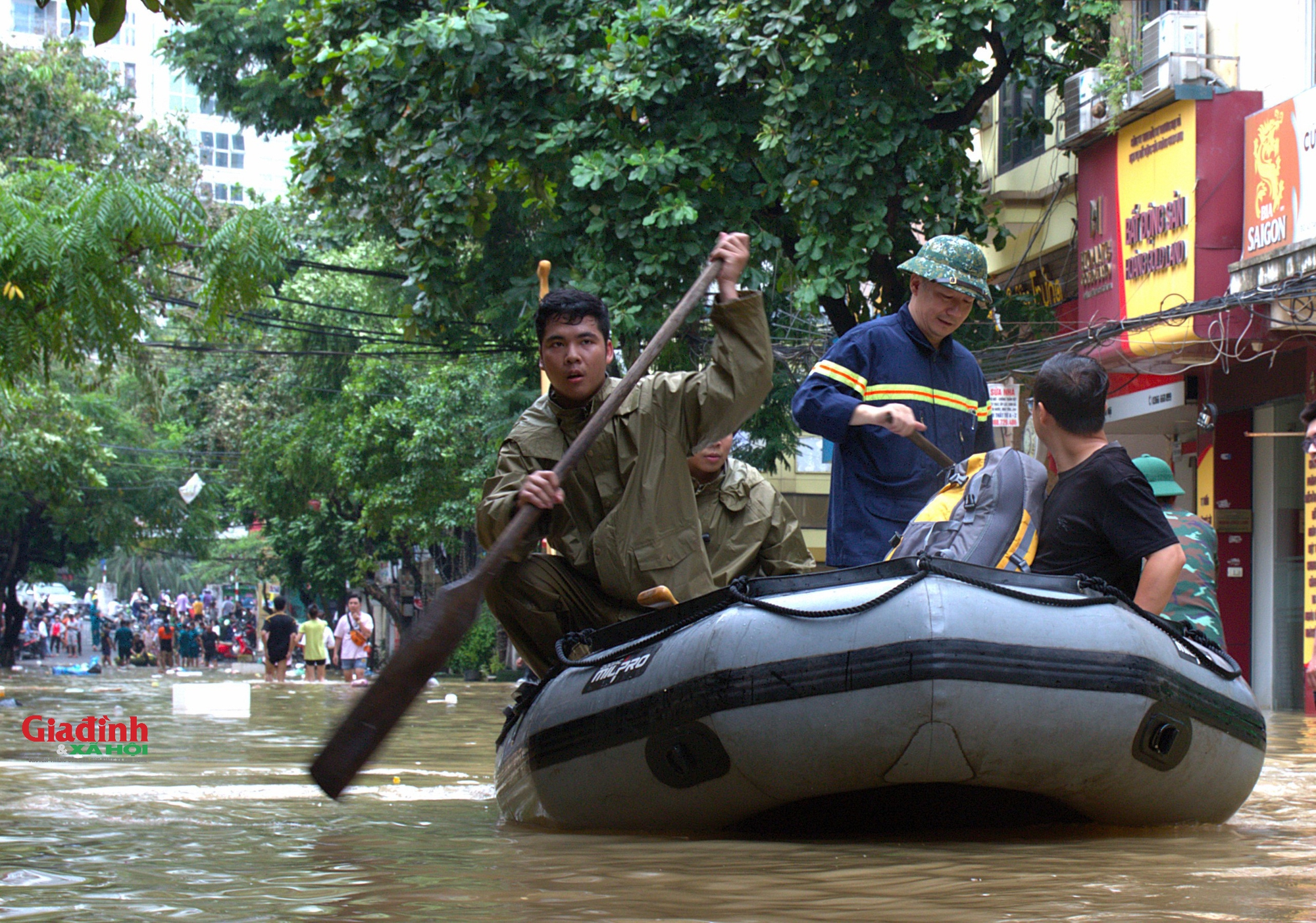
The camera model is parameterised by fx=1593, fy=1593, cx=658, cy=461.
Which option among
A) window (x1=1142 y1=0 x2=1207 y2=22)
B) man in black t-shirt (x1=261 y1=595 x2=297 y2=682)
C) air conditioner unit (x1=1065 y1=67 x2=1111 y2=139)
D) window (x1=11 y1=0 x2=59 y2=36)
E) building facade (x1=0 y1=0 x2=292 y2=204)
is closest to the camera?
window (x1=1142 y1=0 x2=1207 y2=22)

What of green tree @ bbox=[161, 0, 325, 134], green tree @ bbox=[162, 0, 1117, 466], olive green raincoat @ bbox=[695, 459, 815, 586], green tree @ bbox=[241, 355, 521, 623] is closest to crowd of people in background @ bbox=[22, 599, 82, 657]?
green tree @ bbox=[241, 355, 521, 623]

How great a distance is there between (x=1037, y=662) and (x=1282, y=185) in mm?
10125

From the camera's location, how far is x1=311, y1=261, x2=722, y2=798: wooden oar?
4504mm

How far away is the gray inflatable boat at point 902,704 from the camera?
4121 mm

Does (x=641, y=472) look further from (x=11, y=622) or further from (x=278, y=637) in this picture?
(x=11, y=622)

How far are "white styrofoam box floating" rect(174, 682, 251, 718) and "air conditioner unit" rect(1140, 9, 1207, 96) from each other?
9.84 m

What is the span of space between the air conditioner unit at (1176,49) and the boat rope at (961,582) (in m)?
10.3

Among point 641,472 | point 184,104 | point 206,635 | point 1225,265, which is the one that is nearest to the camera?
point 641,472

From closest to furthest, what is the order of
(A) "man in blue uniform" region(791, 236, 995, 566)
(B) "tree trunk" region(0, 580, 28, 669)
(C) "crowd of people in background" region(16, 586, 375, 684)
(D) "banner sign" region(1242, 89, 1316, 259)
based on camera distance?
(A) "man in blue uniform" region(791, 236, 995, 566) → (D) "banner sign" region(1242, 89, 1316, 259) → (C) "crowd of people in background" region(16, 586, 375, 684) → (B) "tree trunk" region(0, 580, 28, 669)

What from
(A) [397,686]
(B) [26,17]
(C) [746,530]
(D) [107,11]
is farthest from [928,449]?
(B) [26,17]

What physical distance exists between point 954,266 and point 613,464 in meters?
1.28

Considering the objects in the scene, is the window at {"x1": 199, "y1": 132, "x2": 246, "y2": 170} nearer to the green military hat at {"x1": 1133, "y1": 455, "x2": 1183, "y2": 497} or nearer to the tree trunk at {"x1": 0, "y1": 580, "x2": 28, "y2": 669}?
the tree trunk at {"x1": 0, "y1": 580, "x2": 28, "y2": 669}

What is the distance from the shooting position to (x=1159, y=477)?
19.7 ft

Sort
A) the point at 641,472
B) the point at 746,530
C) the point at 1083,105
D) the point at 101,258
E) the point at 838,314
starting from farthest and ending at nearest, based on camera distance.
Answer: the point at 1083,105 → the point at 838,314 → the point at 101,258 → the point at 746,530 → the point at 641,472
